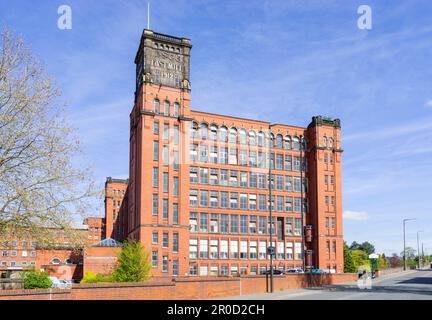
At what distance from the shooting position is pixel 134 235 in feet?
245

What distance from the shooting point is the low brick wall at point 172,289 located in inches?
1026

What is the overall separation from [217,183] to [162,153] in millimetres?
13785

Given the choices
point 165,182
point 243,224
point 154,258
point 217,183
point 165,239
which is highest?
point 217,183

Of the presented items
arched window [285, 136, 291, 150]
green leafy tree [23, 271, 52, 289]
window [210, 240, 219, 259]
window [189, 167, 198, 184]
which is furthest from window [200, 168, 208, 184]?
green leafy tree [23, 271, 52, 289]

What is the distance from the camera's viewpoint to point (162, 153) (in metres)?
73.8

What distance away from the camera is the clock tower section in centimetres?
7150

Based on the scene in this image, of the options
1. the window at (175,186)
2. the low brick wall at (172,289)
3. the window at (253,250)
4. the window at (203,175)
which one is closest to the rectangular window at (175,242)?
the window at (175,186)

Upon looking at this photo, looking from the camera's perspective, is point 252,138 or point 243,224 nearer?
point 243,224

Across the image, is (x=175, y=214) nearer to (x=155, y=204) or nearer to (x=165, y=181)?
(x=155, y=204)

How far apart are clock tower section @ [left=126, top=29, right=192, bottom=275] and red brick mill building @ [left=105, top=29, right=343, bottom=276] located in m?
0.15

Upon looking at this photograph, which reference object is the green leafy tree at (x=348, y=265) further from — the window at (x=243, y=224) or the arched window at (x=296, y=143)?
the window at (x=243, y=224)

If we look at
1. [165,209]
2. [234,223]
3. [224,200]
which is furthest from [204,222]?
[165,209]

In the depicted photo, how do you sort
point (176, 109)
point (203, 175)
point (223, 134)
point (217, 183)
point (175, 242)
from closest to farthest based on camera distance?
1. point (175, 242)
2. point (176, 109)
3. point (203, 175)
4. point (217, 183)
5. point (223, 134)
